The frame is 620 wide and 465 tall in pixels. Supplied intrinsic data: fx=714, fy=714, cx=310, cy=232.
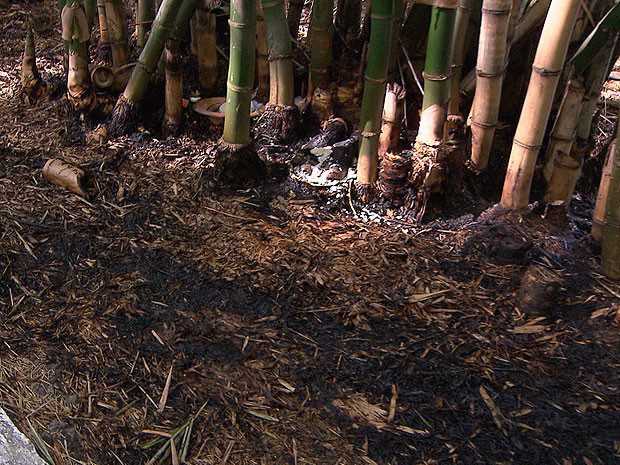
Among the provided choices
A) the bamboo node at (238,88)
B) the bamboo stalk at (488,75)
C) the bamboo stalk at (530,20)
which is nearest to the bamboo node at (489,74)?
the bamboo stalk at (488,75)

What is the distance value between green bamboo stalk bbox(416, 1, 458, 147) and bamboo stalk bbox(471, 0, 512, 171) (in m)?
0.11

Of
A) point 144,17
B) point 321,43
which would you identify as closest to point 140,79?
point 144,17

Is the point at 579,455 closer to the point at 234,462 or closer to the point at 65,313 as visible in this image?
the point at 234,462

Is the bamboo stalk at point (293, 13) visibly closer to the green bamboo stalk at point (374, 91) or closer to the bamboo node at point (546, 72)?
the green bamboo stalk at point (374, 91)

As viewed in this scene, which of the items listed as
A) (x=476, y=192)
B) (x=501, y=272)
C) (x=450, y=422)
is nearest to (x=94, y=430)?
(x=450, y=422)

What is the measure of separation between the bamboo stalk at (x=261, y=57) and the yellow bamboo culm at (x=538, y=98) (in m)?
1.19

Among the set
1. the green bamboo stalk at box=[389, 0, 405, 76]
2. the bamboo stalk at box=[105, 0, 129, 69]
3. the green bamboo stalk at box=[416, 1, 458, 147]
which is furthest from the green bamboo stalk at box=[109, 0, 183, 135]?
the green bamboo stalk at box=[416, 1, 458, 147]

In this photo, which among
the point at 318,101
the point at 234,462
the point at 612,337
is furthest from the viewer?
the point at 318,101

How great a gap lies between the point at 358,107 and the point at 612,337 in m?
1.41

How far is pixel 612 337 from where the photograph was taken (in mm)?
2090

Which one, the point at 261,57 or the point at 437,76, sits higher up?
the point at 437,76

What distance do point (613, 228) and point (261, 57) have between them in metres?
1.64

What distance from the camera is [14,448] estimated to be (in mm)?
1752

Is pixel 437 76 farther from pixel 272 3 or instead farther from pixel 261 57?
pixel 261 57
